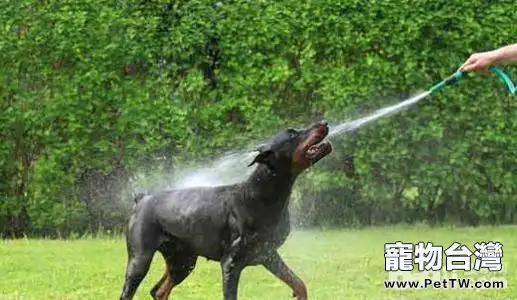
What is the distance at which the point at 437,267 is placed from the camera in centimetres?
894

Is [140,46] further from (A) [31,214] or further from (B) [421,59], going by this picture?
(B) [421,59]

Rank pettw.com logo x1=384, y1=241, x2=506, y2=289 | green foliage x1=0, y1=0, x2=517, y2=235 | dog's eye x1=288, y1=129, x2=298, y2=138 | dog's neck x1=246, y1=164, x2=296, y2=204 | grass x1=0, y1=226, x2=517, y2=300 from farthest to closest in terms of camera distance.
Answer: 1. green foliage x1=0, y1=0, x2=517, y2=235
2. pettw.com logo x1=384, y1=241, x2=506, y2=289
3. grass x1=0, y1=226, x2=517, y2=300
4. dog's neck x1=246, y1=164, x2=296, y2=204
5. dog's eye x1=288, y1=129, x2=298, y2=138

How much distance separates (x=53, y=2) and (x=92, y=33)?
1.92 ft

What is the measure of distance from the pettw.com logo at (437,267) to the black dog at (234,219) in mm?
2237

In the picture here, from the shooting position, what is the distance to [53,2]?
1241 centimetres

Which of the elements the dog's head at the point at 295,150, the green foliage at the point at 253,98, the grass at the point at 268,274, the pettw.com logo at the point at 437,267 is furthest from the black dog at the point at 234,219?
the green foliage at the point at 253,98

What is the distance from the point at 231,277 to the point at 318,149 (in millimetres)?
946

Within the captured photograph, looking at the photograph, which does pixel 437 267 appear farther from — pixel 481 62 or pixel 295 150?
pixel 481 62

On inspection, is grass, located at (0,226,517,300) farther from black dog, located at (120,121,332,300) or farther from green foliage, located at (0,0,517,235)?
black dog, located at (120,121,332,300)

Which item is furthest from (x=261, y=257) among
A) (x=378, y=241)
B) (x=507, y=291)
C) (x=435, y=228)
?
(x=435, y=228)

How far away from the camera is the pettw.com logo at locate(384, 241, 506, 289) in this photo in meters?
8.60

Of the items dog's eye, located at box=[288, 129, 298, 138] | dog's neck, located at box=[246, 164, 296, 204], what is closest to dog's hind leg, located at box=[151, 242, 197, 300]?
dog's neck, located at box=[246, 164, 296, 204]

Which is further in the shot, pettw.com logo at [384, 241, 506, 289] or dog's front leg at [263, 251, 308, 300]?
pettw.com logo at [384, 241, 506, 289]

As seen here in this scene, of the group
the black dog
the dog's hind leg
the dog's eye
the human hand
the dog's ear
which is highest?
the human hand
